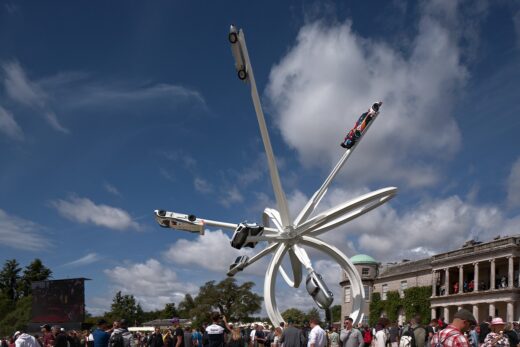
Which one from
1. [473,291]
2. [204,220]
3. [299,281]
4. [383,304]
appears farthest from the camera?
Answer: [383,304]

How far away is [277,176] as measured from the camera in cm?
2869

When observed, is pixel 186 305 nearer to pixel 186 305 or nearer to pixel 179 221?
pixel 186 305

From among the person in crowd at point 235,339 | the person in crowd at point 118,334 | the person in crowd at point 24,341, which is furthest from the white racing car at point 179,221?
the person in crowd at point 24,341

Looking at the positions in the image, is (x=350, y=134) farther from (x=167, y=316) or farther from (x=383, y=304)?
(x=167, y=316)

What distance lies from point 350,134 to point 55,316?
25598 millimetres

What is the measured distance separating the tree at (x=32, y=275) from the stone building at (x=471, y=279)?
47768mm

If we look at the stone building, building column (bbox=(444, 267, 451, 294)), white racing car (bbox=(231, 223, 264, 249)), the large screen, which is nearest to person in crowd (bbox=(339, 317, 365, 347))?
white racing car (bbox=(231, 223, 264, 249))

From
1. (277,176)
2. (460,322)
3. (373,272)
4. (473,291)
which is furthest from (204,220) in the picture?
(373,272)

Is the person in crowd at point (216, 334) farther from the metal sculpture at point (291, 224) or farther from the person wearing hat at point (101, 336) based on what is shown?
the metal sculpture at point (291, 224)

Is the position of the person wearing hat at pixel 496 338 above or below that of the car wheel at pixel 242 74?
below

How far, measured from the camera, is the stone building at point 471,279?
50.3 meters

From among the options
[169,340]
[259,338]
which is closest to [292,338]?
[169,340]

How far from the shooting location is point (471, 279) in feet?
195

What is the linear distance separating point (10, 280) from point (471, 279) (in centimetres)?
6282
